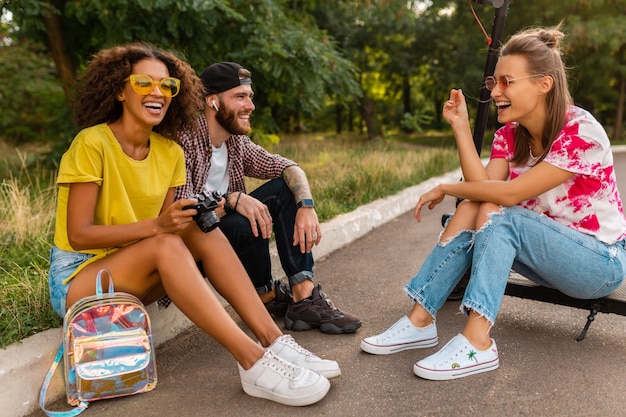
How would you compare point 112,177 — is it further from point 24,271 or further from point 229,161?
point 24,271

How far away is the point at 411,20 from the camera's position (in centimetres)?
1012

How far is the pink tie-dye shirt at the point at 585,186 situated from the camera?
8.79 ft

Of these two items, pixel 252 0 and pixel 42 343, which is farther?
pixel 252 0

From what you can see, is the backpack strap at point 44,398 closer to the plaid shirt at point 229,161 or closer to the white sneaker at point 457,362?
the plaid shirt at point 229,161

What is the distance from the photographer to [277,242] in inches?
133

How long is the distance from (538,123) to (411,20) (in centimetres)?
785

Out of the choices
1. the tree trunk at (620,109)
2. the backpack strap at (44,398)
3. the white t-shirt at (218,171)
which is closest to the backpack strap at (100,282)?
the backpack strap at (44,398)

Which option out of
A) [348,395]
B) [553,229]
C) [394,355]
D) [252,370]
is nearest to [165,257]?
[252,370]

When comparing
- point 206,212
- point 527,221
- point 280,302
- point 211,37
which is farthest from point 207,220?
point 211,37

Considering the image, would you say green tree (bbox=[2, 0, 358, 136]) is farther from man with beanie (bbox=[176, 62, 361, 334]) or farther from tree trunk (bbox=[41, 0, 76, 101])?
man with beanie (bbox=[176, 62, 361, 334])

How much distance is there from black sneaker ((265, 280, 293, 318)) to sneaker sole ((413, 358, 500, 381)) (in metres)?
1.04

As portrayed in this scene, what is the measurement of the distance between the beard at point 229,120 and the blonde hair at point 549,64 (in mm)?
1489

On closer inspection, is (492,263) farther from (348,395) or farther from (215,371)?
(215,371)

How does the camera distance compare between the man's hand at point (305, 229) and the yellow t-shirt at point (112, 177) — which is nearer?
the yellow t-shirt at point (112, 177)
